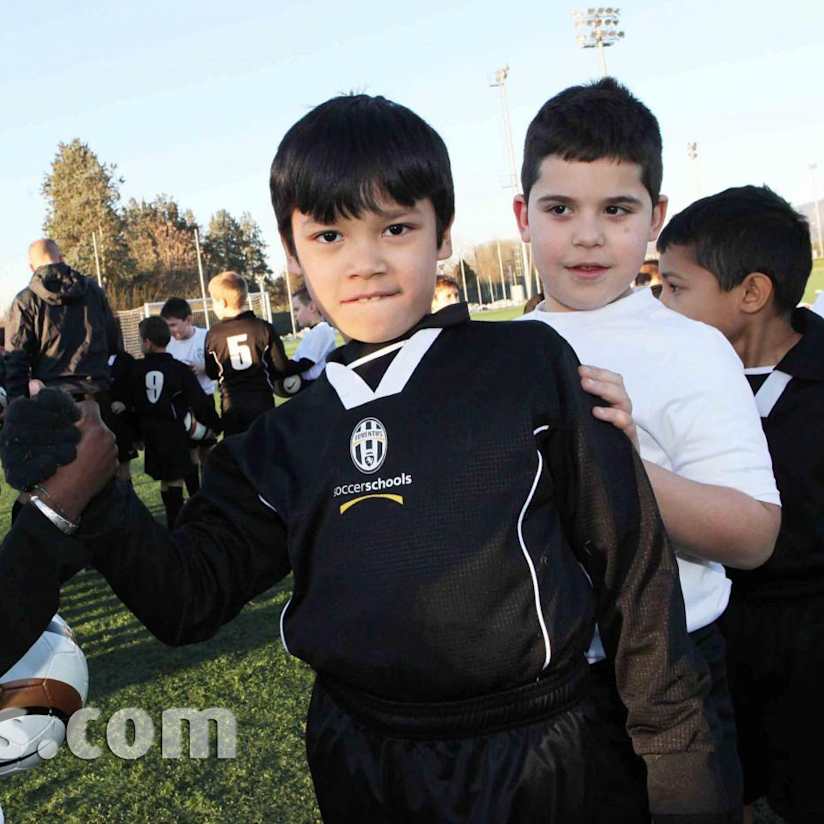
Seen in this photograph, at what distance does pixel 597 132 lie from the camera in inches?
69.1

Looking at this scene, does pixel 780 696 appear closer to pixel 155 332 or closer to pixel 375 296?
pixel 375 296

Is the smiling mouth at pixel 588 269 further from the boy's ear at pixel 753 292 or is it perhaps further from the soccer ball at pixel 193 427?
the soccer ball at pixel 193 427

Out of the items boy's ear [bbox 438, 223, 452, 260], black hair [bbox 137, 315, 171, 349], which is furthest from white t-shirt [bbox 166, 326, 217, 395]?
boy's ear [bbox 438, 223, 452, 260]

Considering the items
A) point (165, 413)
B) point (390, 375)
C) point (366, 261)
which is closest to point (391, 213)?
point (366, 261)

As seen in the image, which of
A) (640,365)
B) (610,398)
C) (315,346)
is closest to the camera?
(610,398)

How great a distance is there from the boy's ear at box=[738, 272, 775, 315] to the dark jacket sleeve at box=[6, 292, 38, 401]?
5427 millimetres

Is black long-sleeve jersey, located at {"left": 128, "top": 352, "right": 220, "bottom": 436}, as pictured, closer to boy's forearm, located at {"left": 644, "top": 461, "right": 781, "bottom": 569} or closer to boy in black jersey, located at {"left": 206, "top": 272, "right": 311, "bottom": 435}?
boy in black jersey, located at {"left": 206, "top": 272, "right": 311, "bottom": 435}

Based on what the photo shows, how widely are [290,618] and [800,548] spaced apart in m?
1.38

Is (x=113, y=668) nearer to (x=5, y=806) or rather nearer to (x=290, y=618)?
(x=5, y=806)

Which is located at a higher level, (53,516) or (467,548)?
(53,516)

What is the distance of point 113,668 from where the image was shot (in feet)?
15.0

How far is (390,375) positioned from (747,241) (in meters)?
1.38

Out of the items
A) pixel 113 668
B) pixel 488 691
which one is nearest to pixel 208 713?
pixel 113 668

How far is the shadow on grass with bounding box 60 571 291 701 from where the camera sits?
4.50m
